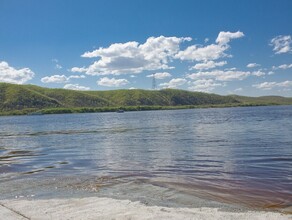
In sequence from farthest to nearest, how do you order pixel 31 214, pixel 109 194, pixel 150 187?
pixel 150 187, pixel 109 194, pixel 31 214

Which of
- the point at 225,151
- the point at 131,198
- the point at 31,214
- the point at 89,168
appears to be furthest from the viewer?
the point at 225,151

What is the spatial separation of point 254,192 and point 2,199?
9607mm

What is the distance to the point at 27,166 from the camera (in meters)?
22.6

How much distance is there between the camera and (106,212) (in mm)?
10039

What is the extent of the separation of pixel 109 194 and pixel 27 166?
11619mm

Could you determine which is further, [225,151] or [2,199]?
[225,151]

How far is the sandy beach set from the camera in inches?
374

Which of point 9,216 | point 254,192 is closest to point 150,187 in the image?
point 254,192

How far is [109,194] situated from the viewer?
42.4 feet

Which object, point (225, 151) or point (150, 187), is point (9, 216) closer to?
point (150, 187)

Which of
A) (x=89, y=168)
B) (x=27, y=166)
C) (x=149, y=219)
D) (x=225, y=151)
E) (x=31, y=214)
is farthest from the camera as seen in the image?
(x=225, y=151)

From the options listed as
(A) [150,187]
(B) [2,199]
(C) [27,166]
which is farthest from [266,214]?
(C) [27,166]

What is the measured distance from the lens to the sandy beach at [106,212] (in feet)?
31.2

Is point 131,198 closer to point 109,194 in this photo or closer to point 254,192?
point 109,194
